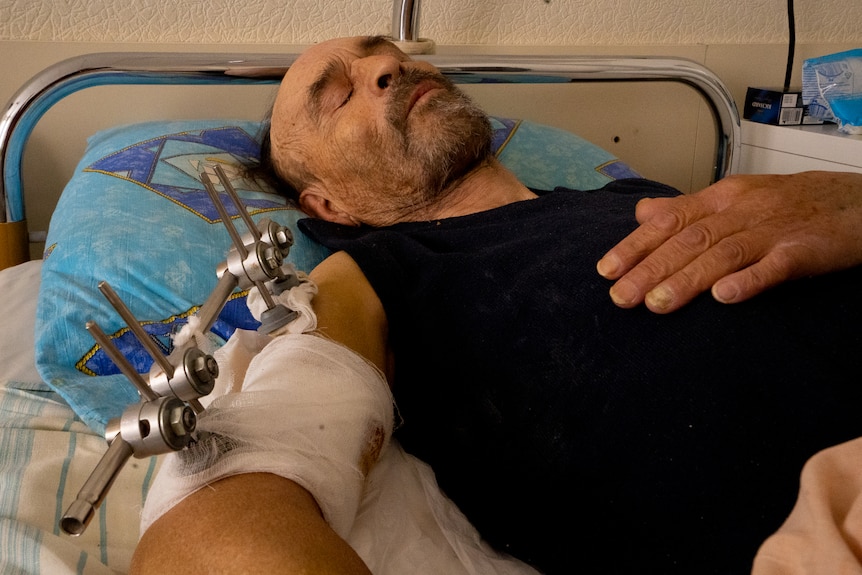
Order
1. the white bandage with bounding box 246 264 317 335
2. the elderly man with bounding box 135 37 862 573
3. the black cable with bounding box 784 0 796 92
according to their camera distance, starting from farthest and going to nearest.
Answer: the black cable with bounding box 784 0 796 92, the white bandage with bounding box 246 264 317 335, the elderly man with bounding box 135 37 862 573

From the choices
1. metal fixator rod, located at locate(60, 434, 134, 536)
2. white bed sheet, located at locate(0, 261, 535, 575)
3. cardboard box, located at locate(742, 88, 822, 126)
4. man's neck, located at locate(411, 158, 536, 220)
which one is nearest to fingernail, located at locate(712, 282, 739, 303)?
white bed sheet, located at locate(0, 261, 535, 575)

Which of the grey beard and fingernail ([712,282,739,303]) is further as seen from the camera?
the grey beard

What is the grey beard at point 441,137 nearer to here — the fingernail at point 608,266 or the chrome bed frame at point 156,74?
the chrome bed frame at point 156,74

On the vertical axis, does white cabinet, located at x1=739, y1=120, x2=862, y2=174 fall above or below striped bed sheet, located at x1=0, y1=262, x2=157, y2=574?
above

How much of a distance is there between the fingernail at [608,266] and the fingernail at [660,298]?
0.05 meters

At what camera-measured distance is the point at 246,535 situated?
1.88ft

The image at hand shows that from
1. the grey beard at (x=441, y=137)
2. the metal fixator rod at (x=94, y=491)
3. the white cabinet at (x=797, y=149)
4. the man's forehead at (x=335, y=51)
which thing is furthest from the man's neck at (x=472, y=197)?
the white cabinet at (x=797, y=149)

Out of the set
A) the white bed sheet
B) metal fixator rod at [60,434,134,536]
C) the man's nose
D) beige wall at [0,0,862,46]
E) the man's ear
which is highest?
beige wall at [0,0,862,46]

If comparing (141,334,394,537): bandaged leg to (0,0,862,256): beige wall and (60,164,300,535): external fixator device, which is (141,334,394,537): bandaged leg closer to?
(60,164,300,535): external fixator device

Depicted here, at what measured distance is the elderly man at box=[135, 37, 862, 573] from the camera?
0.69m

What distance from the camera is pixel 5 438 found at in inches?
33.6

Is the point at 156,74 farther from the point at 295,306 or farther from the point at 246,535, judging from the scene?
the point at 246,535

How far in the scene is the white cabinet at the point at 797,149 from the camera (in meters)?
1.68

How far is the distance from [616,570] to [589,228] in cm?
40
